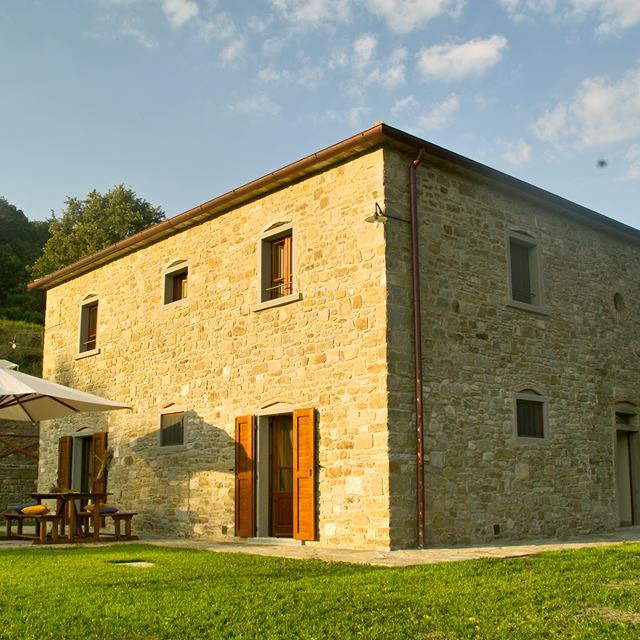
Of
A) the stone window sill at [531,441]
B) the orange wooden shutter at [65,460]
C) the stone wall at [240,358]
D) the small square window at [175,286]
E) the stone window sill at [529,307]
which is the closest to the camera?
the stone wall at [240,358]

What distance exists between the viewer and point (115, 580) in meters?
7.21

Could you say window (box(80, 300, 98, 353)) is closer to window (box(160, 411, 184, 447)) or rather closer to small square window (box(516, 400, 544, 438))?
window (box(160, 411, 184, 447))

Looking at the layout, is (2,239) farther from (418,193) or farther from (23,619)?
(23,619)

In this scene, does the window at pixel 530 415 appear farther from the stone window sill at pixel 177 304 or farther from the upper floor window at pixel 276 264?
the stone window sill at pixel 177 304

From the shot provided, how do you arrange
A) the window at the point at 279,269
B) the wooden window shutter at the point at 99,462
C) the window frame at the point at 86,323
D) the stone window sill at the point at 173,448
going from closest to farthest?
the window at the point at 279,269
the stone window sill at the point at 173,448
the wooden window shutter at the point at 99,462
the window frame at the point at 86,323

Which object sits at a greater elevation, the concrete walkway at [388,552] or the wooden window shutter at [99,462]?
the wooden window shutter at [99,462]

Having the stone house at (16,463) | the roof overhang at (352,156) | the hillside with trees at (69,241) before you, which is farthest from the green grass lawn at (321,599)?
the hillside with trees at (69,241)

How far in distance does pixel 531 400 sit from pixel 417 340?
2.62 m

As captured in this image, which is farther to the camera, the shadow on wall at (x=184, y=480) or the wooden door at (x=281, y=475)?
the shadow on wall at (x=184, y=480)

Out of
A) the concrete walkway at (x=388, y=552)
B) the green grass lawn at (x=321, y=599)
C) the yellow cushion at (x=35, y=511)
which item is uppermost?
the yellow cushion at (x=35, y=511)

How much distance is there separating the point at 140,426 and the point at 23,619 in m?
9.42

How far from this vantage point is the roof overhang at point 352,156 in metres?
11.0

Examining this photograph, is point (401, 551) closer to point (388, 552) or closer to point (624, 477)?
point (388, 552)

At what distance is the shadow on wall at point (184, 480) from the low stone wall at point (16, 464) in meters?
6.08
